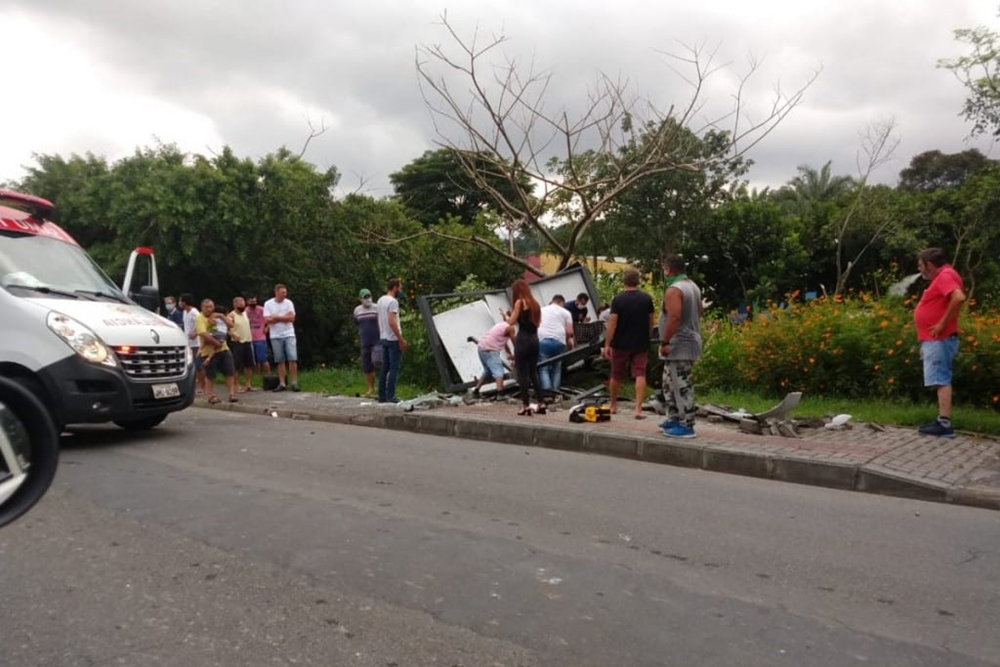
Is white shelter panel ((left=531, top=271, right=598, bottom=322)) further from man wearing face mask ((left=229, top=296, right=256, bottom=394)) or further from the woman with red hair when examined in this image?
man wearing face mask ((left=229, top=296, right=256, bottom=394))

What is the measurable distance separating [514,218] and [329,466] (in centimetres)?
1101

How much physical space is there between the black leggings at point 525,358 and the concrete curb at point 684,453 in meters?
0.85

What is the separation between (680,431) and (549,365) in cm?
357

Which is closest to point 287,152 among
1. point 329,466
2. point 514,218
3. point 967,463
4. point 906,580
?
point 514,218

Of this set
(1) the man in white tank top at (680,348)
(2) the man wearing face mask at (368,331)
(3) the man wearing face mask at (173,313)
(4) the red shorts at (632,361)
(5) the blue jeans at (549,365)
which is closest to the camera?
(1) the man in white tank top at (680,348)

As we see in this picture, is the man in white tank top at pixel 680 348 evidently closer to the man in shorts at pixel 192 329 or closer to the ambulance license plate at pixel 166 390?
the ambulance license plate at pixel 166 390

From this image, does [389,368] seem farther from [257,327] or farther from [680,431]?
[680,431]

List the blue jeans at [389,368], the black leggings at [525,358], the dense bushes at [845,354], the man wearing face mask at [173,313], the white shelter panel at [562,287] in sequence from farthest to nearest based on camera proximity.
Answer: the man wearing face mask at [173,313] < the white shelter panel at [562,287] < the blue jeans at [389,368] < the black leggings at [525,358] < the dense bushes at [845,354]

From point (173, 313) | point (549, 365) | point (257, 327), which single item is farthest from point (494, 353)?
point (173, 313)

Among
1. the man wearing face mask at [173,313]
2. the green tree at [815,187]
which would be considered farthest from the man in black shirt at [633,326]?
the green tree at [815,187]

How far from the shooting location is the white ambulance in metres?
7.01

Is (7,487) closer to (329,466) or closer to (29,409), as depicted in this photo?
(29,409)

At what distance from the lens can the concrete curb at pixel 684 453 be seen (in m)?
6.14

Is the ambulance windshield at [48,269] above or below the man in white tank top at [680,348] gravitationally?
above
